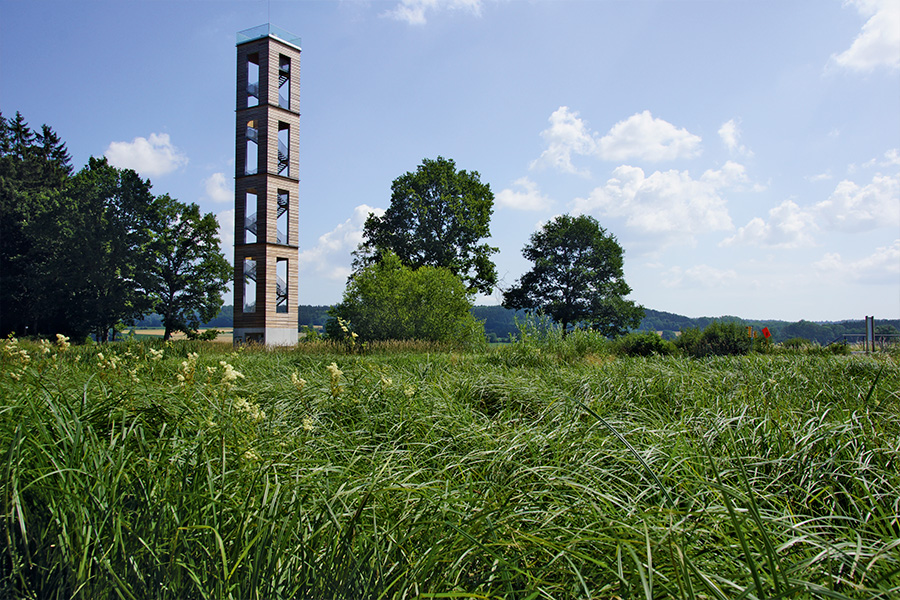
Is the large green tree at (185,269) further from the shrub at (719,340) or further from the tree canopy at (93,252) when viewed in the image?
the shrub at (719,340)

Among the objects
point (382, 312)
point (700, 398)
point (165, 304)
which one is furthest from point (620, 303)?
point (700, 398)

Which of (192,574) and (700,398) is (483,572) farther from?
(700,398)

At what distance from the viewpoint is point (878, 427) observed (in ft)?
10.9

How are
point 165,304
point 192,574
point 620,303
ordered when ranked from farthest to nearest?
point 620,303 → point 165,304 → point 192,574

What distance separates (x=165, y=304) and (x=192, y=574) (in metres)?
29.6

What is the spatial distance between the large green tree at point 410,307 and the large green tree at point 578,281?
43.8 feet

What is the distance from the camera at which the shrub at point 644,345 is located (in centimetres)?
1691

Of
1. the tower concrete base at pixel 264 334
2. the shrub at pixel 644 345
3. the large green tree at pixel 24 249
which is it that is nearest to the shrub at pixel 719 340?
the shrub at pixel 644 345

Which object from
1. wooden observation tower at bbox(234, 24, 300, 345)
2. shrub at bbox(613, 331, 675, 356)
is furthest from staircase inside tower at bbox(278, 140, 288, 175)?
shrub at bbox(613, 331, 675, 356)

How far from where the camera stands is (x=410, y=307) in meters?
19.9

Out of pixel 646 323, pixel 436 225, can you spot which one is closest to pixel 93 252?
pixel 436 225

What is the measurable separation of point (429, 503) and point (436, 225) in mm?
27873

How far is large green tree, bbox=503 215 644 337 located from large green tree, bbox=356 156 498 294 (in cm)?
547

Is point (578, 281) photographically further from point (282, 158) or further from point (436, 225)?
point (282, 158)
